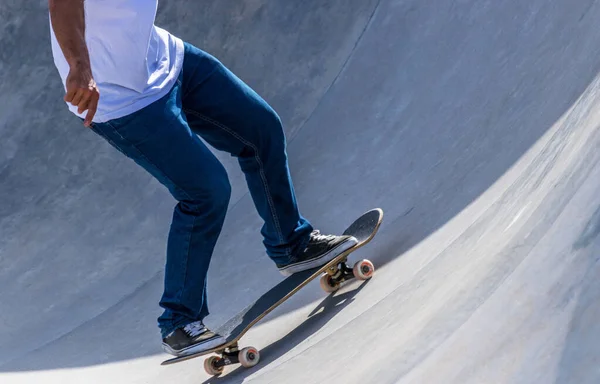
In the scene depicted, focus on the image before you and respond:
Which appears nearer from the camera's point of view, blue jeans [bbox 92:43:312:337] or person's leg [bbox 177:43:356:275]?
blue jeans [bbox 92:43:312:337]

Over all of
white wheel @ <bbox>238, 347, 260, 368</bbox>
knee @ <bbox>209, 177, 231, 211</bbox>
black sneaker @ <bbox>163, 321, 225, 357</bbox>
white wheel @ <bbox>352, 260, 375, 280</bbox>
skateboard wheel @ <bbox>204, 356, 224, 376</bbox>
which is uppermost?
knee @ <bbox>209, 177, 231, 211</bbox>

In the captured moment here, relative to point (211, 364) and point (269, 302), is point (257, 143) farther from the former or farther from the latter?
point (211, 364)

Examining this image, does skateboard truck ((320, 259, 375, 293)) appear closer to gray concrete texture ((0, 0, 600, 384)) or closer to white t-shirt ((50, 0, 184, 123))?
gray concrete texture ((0, 0, 600, 384))

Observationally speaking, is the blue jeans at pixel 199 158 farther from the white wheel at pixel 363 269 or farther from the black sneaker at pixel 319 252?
the white wheel at pixel 363 269

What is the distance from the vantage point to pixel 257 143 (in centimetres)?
385

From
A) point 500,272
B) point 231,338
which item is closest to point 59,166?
point 231,338

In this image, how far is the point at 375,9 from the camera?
21.8ft

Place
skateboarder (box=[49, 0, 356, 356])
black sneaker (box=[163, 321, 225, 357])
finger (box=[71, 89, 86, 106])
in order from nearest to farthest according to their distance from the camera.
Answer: finger (box=[71, 89, 86, 106]) → skateboarder (box=[49, 0, 356, 356]) → black sneaker (box=[163, 321, 225, 357])

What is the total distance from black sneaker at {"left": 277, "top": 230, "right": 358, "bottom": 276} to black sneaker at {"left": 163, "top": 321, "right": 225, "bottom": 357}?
20.1 inches

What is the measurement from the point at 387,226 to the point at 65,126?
2731 millimetres

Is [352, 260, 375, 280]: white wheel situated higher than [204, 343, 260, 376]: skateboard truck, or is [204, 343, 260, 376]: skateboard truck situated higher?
[352, 260, 375, 280]: white wheel

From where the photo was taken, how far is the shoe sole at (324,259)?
4.08m

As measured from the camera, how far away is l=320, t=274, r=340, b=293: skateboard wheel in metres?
4.35

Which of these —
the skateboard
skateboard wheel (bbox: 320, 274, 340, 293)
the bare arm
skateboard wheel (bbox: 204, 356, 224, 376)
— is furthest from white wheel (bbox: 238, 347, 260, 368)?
the bare arm
